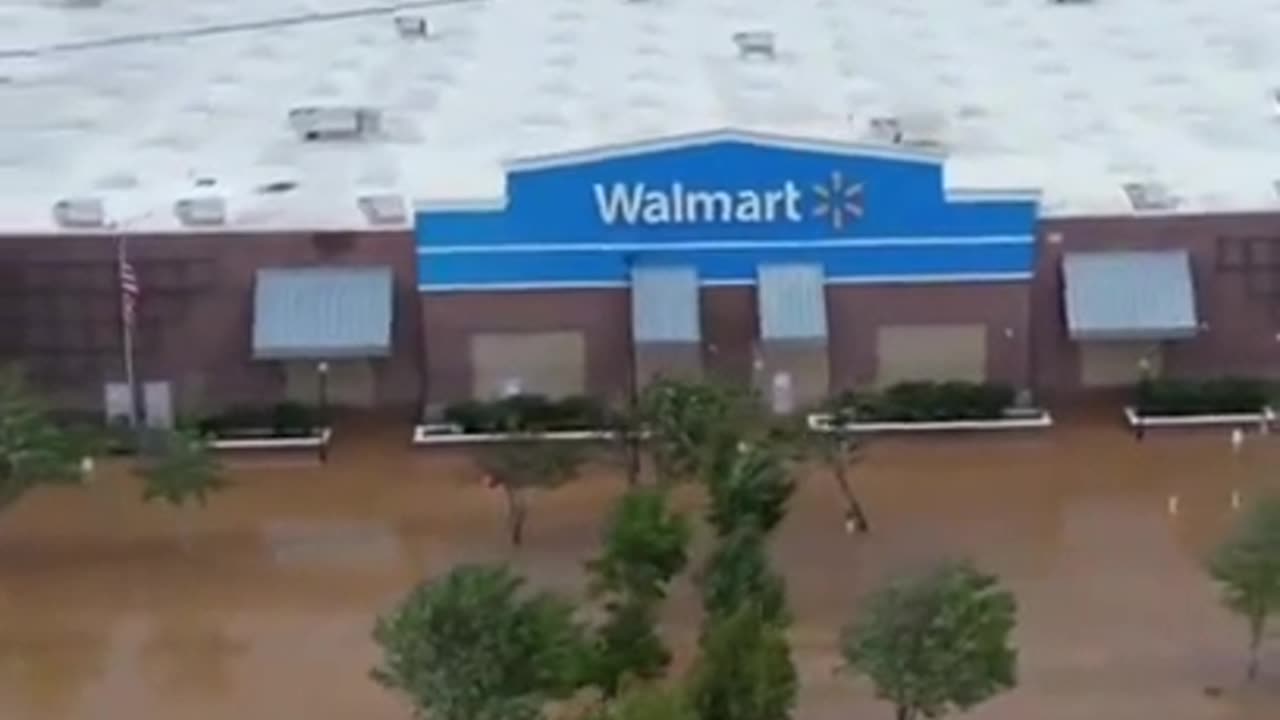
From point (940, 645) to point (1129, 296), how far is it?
15.1m

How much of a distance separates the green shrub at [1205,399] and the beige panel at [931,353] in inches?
103

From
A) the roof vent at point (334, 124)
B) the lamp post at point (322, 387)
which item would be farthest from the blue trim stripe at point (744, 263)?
the roof vent at point (334, 124)

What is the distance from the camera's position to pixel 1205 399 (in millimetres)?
42781

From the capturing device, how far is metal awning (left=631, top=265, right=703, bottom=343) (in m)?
42.7

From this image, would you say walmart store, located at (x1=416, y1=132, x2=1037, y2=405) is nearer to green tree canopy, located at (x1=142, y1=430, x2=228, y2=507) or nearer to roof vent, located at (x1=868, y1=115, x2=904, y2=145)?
roof vent, located at (x1=868, y1=115, x2=904, y2=145)

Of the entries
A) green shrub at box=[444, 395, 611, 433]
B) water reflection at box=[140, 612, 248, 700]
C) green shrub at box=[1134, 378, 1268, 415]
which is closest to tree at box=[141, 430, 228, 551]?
water reflection at box=[140, 612, 248, 700]

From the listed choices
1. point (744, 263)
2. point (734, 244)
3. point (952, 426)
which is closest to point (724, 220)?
point (734, 244)

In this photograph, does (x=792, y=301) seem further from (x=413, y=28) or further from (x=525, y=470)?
(x=413, y=28)

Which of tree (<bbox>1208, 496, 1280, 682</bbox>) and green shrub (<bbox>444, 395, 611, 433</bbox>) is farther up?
green shrub (<bbox>444, 395, 611, 433</bbox>)

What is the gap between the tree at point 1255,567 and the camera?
32156mm

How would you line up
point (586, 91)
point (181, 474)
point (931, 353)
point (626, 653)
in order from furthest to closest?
point (586, 91), point (931, 353), point (181, 474), point (626, 653)

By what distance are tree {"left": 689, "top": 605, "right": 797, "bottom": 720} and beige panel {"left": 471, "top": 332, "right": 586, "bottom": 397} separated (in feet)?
52.4

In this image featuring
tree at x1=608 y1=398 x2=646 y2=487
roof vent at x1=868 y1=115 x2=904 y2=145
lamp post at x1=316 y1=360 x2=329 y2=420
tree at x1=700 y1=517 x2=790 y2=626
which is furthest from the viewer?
roof vent at x1=868 y1=115 x2=904 y2=145

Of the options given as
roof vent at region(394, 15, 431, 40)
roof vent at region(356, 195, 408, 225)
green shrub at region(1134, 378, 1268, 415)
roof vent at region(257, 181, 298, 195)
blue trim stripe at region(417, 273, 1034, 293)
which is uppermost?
roof vent at region(394, 15, 431, 40)
